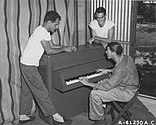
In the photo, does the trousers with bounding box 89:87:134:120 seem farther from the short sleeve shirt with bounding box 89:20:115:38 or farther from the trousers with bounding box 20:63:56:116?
the short sleeve shirt with bounding box 89:20:115:38

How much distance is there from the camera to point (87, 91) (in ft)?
12.8

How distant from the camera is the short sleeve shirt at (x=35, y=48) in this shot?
3135 mm

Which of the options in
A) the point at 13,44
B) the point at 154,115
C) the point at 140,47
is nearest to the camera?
the point at 13,44

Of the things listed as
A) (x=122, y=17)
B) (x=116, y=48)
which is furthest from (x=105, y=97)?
(x=122, y=17)

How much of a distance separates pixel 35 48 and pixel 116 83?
1.06m

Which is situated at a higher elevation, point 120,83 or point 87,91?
point 120,83

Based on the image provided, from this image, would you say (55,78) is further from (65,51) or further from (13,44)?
(13,44)

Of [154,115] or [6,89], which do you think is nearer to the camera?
[6,89]

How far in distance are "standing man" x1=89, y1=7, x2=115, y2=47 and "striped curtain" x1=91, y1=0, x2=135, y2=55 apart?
346 mm

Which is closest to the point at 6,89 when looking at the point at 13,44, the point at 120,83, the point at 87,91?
the point at 13,44

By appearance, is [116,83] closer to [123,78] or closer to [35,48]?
[123,78]

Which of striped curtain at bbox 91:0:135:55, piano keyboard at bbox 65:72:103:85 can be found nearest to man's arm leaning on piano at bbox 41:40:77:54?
piano keyboard at bbox 65:72:103:85

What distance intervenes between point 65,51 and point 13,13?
810mm

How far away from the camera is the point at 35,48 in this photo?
317 centimetres
